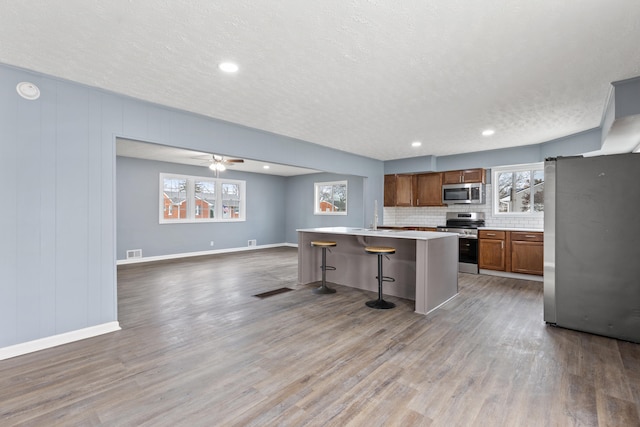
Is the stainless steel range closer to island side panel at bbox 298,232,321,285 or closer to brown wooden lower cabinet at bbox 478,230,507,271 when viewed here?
brown wooden lower cabinet at bbox 478,230,507,271

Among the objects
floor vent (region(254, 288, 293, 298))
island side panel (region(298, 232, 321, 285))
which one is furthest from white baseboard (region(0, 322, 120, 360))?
island side panel (region(298, 232, 321, 285))

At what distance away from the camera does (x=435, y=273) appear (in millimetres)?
3834

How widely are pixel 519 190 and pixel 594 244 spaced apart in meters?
3.37

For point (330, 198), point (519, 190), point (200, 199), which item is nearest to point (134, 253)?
point (200, 199)

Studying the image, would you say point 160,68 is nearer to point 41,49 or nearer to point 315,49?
point 41,49

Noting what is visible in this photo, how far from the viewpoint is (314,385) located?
7.08 ft

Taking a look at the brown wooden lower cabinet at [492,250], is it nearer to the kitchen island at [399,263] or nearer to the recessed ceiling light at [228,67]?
the kitchen island at [399,263]

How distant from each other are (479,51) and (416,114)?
1557mm

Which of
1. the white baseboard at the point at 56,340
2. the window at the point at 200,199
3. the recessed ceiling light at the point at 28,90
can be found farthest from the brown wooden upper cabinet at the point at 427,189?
the recessed ceiling light at the point at 28,90

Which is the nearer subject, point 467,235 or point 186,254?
point 467,235

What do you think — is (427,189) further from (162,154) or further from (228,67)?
(162,154)

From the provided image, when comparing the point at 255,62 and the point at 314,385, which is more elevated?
the point at 255,62

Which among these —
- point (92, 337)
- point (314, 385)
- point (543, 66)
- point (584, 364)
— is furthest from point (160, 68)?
point (584, 364)

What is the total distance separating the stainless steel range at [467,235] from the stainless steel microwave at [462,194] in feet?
0.99
